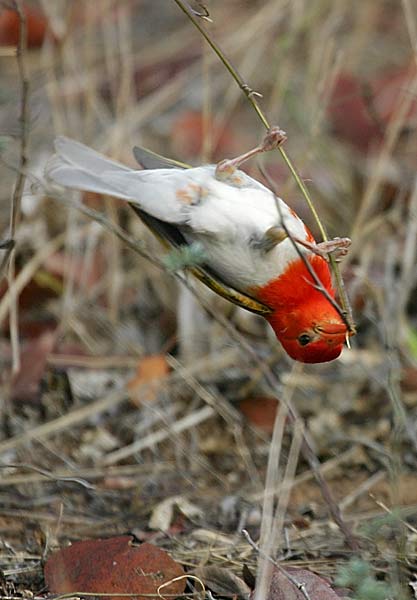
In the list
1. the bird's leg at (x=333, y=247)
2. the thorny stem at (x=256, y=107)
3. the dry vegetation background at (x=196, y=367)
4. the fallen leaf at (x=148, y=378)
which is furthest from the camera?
the fallen leaf at (x=148, y=378)

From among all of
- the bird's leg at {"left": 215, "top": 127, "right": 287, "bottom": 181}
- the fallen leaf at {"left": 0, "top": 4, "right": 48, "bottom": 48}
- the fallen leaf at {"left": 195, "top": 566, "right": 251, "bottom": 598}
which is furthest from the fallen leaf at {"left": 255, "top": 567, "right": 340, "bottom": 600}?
the fallen leaf at {"left": 0, "top": 4, "right": 48, "bottom": 48}

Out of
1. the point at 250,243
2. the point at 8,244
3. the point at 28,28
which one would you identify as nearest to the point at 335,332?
the point at 250,243

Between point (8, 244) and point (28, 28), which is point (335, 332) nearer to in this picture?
point (8, 244)

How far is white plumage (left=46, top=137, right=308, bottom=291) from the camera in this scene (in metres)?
2.74

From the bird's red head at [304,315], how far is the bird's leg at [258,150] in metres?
0.30

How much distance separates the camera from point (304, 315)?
2.74 metres

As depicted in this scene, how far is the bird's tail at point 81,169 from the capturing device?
116 inches

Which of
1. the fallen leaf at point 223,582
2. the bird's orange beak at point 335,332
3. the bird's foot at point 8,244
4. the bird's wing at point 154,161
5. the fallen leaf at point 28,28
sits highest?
the bird's wing at point 154,161

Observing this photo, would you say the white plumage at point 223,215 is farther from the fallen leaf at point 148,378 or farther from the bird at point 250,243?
the fallen leaf at point 148,378

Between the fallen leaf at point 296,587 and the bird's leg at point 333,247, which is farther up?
the bird's leg at point 333,247

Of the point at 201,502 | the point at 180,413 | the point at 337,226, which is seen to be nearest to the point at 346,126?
the point at 337,226

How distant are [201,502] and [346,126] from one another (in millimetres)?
2819

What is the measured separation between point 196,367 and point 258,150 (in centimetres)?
210

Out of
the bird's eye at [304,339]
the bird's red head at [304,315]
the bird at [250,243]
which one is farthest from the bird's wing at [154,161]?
the bird's eye at [304,339]
